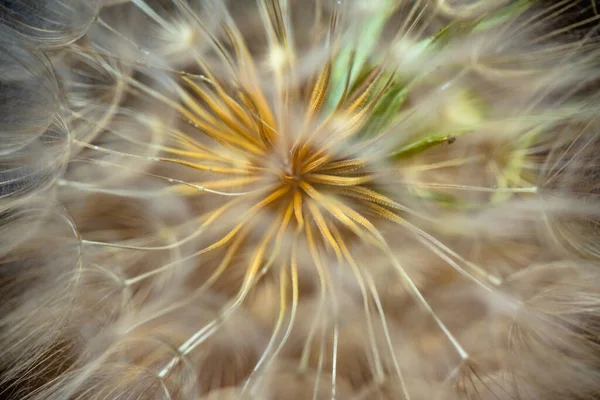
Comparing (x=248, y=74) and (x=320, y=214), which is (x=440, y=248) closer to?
(x=320, y=214)

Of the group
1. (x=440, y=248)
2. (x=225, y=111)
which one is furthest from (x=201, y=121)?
(x=440, y=248)

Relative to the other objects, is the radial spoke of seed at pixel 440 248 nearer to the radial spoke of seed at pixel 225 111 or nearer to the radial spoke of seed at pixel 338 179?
the radial spoke of seed at pixel 338 179

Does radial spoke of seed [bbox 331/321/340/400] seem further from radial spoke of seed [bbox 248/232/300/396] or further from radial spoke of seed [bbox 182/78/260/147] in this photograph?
radial spoke of seed [bbox 182/78/260/147]

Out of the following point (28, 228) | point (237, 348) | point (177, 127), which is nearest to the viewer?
point (28, 228)

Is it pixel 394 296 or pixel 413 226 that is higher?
pixel 413 226

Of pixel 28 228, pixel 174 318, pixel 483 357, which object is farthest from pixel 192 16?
pixel 483 357

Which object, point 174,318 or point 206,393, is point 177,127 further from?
point 206,393

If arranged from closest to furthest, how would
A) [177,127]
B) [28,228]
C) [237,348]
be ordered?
[28,228] → [237,348] → [177,127]

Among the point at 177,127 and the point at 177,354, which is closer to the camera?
the point at 177,354

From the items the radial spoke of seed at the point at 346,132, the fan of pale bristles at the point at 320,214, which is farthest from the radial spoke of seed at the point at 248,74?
the radial spoke of seed at the point at 346,132
